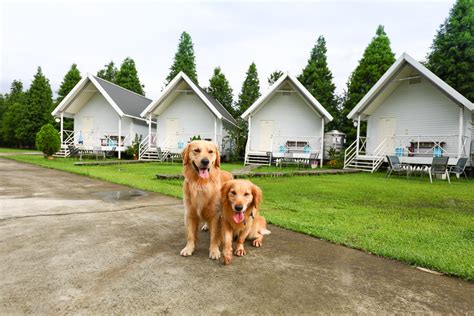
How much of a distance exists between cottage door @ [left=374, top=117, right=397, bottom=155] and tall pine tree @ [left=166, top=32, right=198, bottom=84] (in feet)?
83.3

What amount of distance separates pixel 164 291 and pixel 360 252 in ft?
7.27

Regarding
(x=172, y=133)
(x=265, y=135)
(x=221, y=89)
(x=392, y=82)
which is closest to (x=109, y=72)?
(x=221, y=89)

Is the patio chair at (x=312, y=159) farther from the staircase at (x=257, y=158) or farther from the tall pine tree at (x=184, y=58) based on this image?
the tall pine tree at (x=184, y=58)

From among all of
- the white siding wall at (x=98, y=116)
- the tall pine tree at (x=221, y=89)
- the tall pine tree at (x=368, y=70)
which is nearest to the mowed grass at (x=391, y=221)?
the tall pine tree at (x=368, y=70)

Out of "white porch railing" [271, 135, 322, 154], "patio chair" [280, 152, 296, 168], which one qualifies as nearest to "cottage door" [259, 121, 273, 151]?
"white porch railing" [271, 135, 322, 154]

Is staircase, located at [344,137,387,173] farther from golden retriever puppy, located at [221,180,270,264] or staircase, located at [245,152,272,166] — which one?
golden retriever puppy, located at [221,180,270,264]

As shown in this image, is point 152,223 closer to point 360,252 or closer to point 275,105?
point 360,252

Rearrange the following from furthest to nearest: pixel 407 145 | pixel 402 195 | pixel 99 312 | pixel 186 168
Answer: pixel 407 145 < pixel 402 195 < pixel 186 168 < pixel 99 312

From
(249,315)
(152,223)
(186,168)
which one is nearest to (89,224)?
(152,223)

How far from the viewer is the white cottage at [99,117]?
23.0 m

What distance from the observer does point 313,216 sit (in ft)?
15.9

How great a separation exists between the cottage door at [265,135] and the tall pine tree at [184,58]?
1905cm

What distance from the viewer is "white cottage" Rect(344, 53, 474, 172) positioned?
1477cm

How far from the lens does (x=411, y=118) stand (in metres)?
16.9
